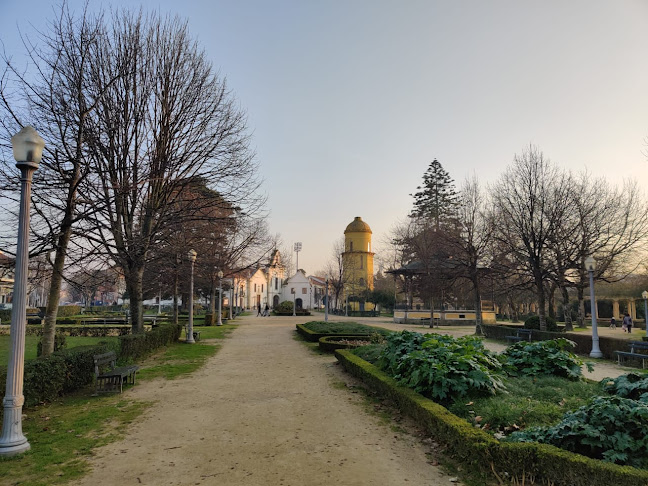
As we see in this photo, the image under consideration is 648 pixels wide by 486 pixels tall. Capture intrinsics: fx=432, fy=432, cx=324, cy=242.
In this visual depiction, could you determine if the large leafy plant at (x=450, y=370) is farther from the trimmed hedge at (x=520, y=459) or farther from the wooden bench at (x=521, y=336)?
the wooden bench at (x=521, y=336)

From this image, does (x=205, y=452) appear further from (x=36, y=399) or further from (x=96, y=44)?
(x=96, y=44)

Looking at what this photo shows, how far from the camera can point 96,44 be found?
469 inches

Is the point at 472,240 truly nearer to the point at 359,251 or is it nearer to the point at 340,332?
the point at 340,332

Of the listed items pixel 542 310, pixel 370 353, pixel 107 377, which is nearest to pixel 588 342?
pixel 542 310

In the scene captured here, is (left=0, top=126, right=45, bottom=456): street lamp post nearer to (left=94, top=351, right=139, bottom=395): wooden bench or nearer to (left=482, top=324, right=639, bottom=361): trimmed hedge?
(left=94, top=351, right=139, bottom=395): wooden bench

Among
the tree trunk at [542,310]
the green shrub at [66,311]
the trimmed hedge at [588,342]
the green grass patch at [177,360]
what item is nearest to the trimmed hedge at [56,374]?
the green grass patch at [177,360]

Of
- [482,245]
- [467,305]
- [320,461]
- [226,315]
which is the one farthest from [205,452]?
[467,305]

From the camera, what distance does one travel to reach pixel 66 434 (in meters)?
6.03

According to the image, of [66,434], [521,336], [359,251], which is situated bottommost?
[521,336]

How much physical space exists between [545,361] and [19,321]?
29.2 feet

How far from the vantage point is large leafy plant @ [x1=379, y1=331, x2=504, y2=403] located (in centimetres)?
668

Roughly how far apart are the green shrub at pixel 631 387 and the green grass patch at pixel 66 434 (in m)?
6.86

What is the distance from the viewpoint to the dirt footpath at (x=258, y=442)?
15.3ft

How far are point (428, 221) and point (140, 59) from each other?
44.0m
